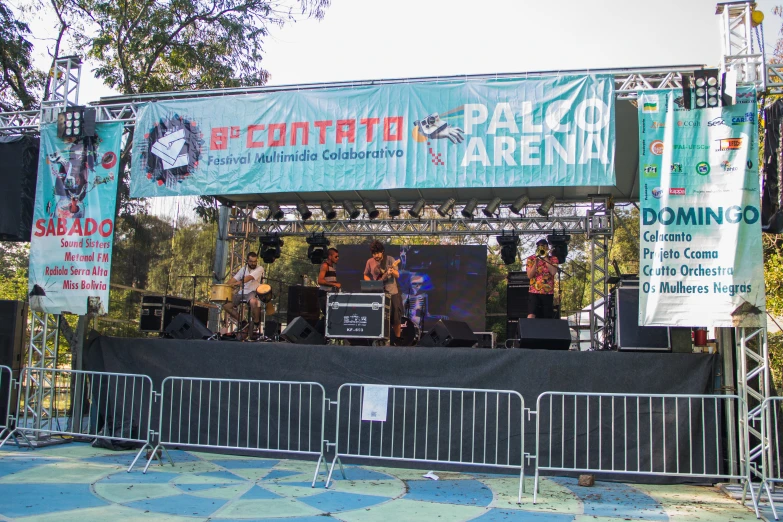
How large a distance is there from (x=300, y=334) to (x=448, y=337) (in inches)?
79.8

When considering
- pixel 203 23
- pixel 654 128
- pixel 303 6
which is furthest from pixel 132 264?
pixel 654 128

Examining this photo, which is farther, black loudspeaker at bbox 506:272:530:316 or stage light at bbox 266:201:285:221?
black loudspeaker at bbox 506:272:530:316

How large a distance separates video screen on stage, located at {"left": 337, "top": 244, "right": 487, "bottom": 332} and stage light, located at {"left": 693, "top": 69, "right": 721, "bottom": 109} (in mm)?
8404

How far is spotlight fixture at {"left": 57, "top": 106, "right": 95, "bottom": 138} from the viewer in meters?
8.60

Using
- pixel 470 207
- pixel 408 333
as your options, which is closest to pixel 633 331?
pixel 470 207

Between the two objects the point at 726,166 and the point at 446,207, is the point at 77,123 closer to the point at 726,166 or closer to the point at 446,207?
the point at 446,207

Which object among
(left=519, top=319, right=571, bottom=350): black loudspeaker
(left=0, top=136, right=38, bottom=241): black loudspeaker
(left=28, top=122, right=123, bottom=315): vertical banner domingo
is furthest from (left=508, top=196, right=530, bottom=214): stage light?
(left=0, top=136, right=38, bottom=241): black loudspeaker

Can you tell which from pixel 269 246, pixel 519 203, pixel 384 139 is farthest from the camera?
pixel 269 246

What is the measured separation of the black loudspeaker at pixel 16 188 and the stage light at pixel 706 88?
8230 mm

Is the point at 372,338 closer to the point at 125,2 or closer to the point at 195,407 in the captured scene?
the point at 195,407

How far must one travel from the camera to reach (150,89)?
667 inches

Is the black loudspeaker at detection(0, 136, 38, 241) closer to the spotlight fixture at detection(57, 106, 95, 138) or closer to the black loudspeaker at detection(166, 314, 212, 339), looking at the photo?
the spotlight fixture at detection(57, 106, 95, 138)

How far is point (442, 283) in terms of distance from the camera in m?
15.1

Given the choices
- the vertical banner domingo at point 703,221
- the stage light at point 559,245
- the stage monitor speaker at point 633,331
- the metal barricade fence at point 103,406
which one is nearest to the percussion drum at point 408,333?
the stage light at point 559,245
